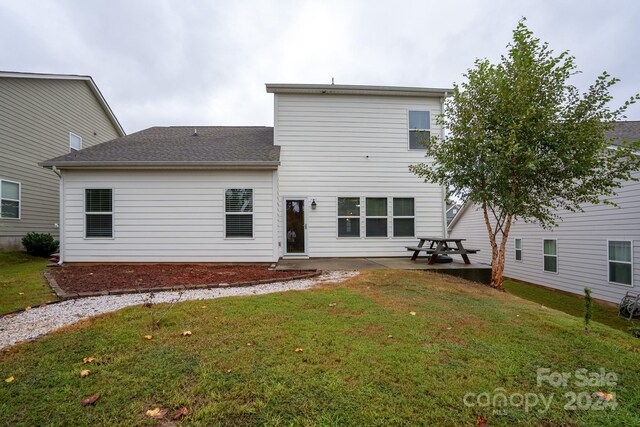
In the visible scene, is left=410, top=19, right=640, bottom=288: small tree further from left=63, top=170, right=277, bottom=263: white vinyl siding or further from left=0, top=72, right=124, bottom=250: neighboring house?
left=0, top=72, right=124, bottom=250: neighboring house

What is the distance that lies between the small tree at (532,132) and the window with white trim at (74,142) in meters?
16.1

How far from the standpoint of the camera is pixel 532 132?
5953mm

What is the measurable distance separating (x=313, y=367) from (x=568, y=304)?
1047cm

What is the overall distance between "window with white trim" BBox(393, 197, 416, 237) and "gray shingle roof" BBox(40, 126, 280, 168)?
15.0ft

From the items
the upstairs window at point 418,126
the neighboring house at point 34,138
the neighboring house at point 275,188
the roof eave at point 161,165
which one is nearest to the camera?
the roof eave at point 161,165

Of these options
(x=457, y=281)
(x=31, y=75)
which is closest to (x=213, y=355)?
(x=457, y=281)

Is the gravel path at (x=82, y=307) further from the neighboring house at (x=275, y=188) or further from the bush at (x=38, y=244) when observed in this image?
the bush at (x=38, y=244)

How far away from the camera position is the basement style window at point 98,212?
8844 mm

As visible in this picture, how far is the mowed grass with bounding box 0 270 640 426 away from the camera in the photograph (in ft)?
6.44

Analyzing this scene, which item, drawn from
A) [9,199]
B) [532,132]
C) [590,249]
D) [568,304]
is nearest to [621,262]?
[590,249]

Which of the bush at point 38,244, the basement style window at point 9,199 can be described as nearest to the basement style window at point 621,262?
the bush at point 38,244

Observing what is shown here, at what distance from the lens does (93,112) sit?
14797mm

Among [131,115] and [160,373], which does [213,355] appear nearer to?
[160,373]

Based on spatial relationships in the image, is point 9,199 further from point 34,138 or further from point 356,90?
point 356,90
